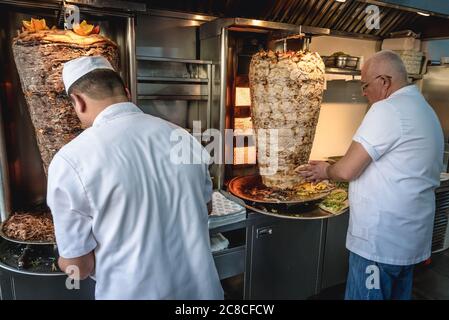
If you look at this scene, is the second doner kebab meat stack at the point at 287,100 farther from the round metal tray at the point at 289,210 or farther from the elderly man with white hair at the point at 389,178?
the elderly man with white hair at the point at 389,178

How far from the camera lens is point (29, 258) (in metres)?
1.68

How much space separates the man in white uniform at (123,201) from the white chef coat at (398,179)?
988 millimetres

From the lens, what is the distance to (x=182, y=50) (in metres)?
2.54

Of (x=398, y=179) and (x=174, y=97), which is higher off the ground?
(x=174, y=97)

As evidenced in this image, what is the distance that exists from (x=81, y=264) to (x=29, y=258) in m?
0.75

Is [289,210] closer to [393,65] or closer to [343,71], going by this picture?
[393,65]

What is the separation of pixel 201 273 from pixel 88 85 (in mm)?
840

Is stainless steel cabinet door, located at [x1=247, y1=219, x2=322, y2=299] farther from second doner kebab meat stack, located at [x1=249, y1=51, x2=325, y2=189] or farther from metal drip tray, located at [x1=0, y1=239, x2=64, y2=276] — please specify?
metal drip tray, located at [x1=0, y1=239, x2=64, y2=276]

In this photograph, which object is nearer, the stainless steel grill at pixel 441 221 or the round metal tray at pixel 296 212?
the round metal tray at pixel 296 212

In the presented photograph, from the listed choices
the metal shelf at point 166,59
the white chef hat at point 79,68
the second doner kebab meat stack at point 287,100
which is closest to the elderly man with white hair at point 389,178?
the second doner kebab meat stack at point 287,100

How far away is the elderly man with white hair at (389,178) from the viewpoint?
1.64 metres

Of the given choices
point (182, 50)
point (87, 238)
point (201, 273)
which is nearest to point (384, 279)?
point (201, 273)

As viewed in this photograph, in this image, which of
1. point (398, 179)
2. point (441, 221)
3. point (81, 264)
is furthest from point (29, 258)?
point (441, 221)

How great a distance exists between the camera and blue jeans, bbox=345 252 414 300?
1778mm
